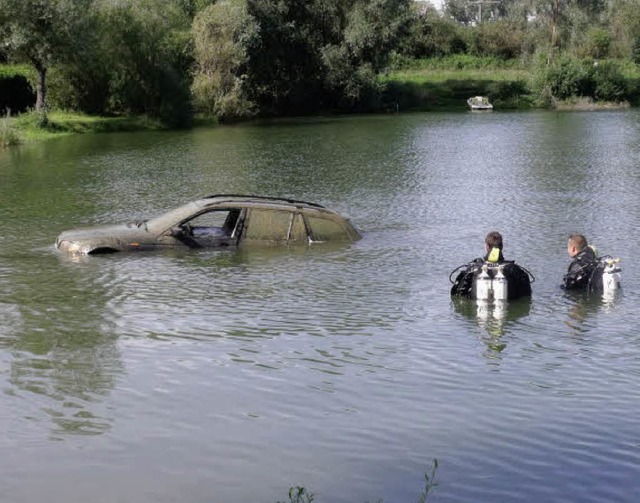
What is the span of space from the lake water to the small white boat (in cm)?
5275

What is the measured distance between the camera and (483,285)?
1656cm

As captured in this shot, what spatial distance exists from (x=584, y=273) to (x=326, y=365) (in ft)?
19.6

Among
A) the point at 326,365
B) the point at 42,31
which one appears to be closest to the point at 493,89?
the point at 42,31

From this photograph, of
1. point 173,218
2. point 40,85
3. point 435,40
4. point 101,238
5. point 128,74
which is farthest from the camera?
point 435,40

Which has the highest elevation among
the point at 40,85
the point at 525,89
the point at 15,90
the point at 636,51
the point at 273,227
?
the point at 636,51

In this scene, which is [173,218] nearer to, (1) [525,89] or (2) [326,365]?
(2) [326,365]

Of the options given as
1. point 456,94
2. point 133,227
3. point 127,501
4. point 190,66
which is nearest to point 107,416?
point 127,501

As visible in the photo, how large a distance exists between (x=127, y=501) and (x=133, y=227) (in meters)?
12.1

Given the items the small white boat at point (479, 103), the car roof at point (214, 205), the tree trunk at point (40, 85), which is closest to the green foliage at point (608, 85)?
the small white boat at point (479, 103)

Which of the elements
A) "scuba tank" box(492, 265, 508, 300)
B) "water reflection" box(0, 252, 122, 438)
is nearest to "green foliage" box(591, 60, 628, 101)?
"water reflection" box(0, 252, 122, 438)

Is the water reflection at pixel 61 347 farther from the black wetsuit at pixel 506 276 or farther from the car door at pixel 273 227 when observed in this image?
the black wetsuit at pixel 506 276

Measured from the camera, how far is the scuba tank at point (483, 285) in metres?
16.5

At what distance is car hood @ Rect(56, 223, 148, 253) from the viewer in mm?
19938

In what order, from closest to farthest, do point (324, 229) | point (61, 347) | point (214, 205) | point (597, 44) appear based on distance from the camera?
point (61, 347)
point (214, 205)
point (324, 229)
point (597, 44)
